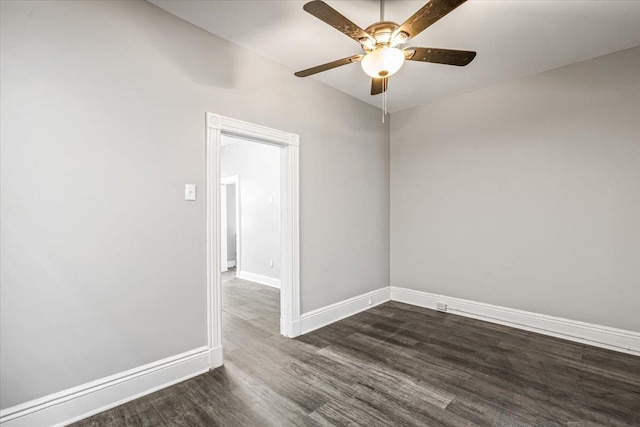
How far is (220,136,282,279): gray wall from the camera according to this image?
5336mm

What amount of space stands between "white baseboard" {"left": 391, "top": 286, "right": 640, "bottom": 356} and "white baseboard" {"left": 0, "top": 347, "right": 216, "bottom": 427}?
9.23 feet

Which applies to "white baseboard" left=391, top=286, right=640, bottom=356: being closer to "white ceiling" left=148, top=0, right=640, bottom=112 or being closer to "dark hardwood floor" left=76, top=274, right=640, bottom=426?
"dark hardwood floor" left=76, top=274, right=640, bottom=426

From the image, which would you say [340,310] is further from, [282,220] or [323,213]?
[282,220]

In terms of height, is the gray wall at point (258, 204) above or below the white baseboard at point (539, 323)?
above

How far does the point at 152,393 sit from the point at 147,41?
250 centimetres

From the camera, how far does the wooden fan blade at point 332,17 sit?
1.53 meters

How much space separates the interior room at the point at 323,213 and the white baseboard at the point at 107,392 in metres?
0.01

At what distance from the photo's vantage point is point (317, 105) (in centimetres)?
343

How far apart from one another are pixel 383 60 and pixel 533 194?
8.15 feet

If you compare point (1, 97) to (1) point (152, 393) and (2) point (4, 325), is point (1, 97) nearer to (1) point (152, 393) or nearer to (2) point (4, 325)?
(2) point (4, 325)

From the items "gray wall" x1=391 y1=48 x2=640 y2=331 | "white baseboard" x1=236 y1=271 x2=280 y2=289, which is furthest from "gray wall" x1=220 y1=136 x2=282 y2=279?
"gray wall" x1=391 y1=48 x2=640 y2=331

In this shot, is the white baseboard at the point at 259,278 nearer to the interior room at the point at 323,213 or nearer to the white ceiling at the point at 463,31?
the interior room at the point at 323,213

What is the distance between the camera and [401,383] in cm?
227

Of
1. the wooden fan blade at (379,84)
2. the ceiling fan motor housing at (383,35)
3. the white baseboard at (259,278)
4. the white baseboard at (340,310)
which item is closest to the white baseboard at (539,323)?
the white baseboard at (340,310)
